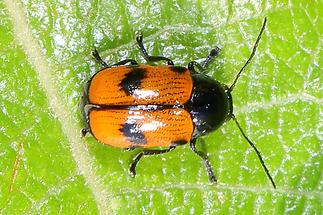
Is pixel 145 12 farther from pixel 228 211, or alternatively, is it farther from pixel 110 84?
pixel 228 211

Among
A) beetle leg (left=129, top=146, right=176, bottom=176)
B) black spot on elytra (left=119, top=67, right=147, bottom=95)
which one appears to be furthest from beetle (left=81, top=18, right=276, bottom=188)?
beetle leg (left=129, top=146, right=176, bottom=176)

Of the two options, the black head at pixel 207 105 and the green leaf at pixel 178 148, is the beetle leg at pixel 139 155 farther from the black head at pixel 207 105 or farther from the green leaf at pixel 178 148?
the black head at pixel 207 105

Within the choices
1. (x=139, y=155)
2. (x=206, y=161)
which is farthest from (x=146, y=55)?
(x=206, y=161)

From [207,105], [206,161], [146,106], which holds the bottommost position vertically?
[206,161]

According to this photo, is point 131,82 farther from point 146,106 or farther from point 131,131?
point 131,131

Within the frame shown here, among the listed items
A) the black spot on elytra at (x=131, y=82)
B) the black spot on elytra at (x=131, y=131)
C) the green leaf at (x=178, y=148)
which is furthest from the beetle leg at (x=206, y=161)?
the black spot on elytra at (x=131, y=82)

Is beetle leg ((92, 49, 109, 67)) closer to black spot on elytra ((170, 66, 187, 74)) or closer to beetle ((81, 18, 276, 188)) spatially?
beetle ((81, 18, 276, 188))
